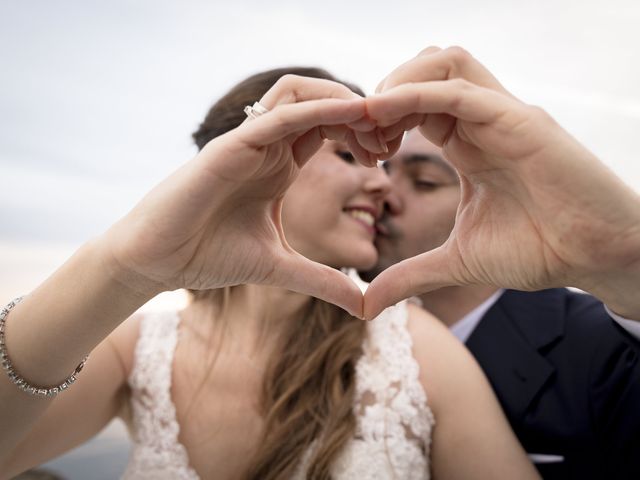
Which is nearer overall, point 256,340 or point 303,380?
point 303,380

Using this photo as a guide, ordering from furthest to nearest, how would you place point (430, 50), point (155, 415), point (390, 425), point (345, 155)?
1. point (345, 155)
2. point (155, 415)
3. point (390, 425)
4. point (430, 50)

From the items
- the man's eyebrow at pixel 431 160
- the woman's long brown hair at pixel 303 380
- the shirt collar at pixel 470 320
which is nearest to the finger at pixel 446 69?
the woman's long brown hair at pixel 303 380

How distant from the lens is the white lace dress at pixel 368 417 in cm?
188

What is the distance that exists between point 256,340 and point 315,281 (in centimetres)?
107

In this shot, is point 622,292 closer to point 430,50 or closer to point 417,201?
point 430,50

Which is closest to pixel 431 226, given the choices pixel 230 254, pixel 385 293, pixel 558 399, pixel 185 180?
pixel 558 399

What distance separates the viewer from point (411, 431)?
192 centimetres

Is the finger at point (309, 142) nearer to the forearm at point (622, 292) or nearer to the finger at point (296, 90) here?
the finger at point (296, 90)

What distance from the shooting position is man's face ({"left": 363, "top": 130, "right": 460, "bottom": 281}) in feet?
10.2

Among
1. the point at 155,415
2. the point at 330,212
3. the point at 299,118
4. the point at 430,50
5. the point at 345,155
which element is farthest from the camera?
the point at 345,155

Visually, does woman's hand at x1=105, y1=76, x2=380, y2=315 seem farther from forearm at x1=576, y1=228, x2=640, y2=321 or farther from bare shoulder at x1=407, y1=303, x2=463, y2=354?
bare shoulder at x1=407, y1=303, x2=463, y2=354

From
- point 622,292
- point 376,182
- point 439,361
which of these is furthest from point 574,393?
point 376,182

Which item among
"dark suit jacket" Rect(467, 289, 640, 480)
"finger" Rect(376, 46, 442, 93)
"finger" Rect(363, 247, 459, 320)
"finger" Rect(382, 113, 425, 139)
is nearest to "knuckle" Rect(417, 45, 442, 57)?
"finger" Rect(376, 46, 442, 93)

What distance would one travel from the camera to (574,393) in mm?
2162
